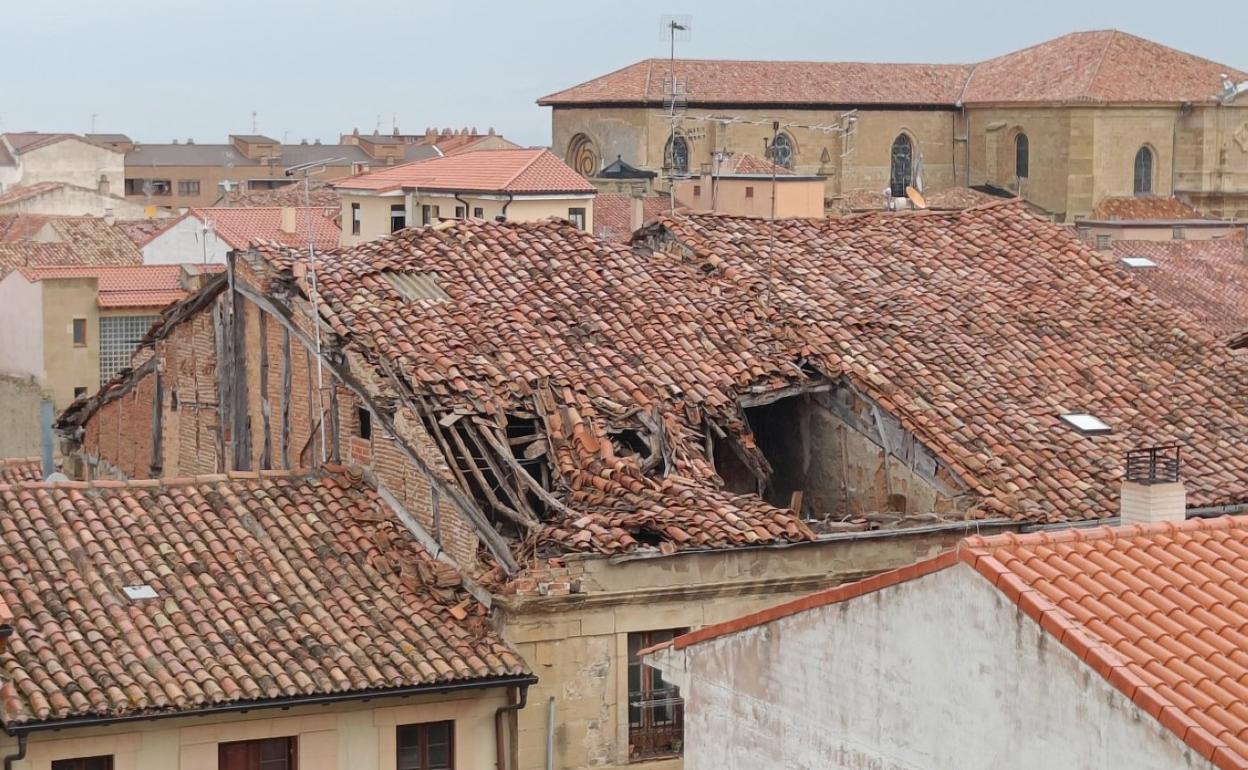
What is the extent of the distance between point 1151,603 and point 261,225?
50069mm

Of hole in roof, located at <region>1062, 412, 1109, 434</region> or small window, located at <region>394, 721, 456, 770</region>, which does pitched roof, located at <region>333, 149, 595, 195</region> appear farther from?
small window, located at <region>394, 721, 456, 770</region>

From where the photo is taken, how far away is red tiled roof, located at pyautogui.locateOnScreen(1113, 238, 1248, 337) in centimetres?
4284

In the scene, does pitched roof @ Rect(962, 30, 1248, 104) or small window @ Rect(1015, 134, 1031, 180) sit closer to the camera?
pitched roof @ Rect(962, 30, 1248, 104)

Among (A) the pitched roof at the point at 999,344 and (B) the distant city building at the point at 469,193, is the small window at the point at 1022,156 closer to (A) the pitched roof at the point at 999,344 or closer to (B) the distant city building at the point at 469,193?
(B) the distant city building at the point at 469,193

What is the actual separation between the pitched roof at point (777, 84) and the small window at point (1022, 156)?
3.80m

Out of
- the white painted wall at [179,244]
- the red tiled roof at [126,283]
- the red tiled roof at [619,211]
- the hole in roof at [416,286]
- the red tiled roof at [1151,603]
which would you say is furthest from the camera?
the white painted wall at [179,244]

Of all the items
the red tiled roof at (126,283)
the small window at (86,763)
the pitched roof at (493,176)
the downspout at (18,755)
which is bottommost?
the small window at (86,763)

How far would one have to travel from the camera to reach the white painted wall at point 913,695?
9727 millimetres

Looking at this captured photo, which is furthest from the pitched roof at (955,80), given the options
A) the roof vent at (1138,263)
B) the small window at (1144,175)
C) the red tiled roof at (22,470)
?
the red tiled roof at (22,470)

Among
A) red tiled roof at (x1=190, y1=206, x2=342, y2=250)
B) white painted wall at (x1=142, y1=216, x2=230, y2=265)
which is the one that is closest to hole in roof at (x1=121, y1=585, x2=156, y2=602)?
red tiled roof at (x1=190, y1=206, x2=342, y2=250)

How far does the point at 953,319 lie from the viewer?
2077 cm

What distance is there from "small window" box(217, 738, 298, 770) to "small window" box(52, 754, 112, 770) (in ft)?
2.51

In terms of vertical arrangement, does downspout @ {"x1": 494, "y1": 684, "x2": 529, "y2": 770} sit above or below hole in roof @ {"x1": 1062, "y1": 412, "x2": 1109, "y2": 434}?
below

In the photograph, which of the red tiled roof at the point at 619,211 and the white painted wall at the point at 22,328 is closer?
the white painted wall at the point at 22,328
